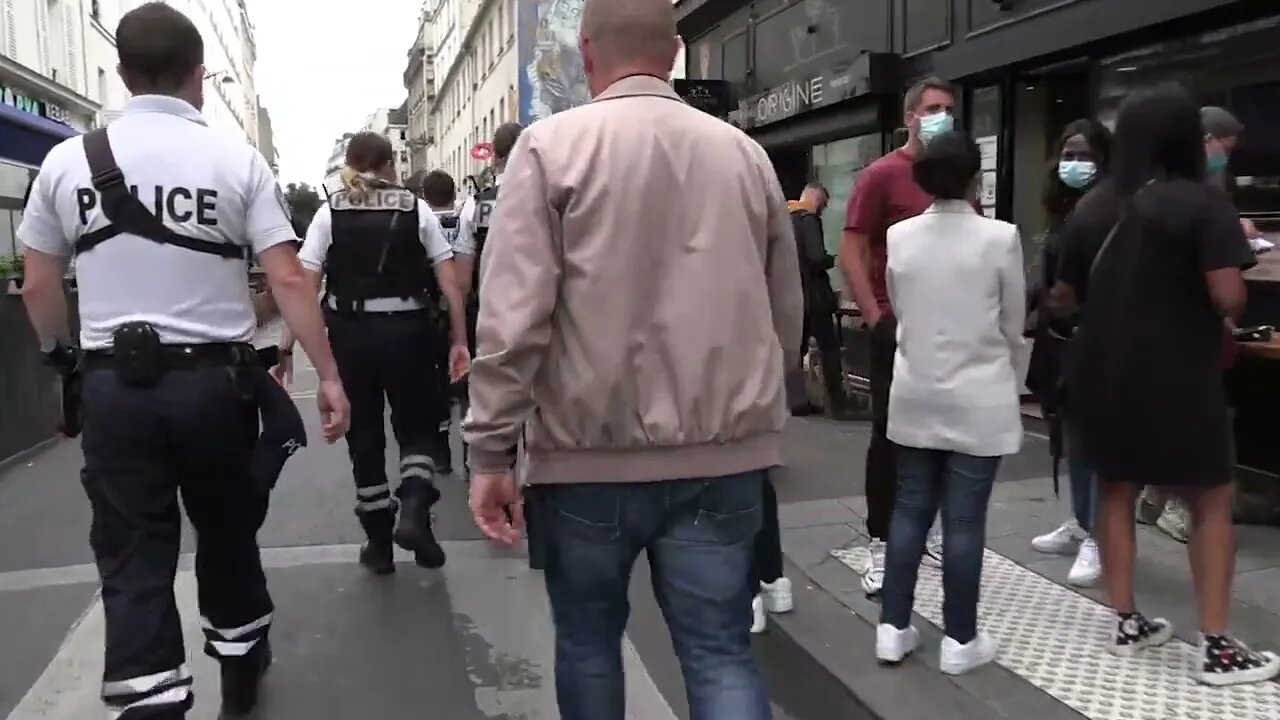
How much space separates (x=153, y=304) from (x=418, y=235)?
2.09 meters

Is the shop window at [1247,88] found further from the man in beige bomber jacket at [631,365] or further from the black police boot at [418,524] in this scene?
the man in beige bomber jacket at [631,365]

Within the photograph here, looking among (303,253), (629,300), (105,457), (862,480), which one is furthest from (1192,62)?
(105,457)

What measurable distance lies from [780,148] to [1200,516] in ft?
33.2

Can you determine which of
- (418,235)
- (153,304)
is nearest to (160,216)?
(153,304)

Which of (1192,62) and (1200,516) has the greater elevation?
(1192,62)

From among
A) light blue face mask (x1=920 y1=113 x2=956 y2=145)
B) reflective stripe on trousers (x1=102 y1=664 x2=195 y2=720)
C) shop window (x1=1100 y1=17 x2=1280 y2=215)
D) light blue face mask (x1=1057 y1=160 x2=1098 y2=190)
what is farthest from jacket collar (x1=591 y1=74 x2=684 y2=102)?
shop window (x1=1100 y1=17 x2=1280 y2=215)

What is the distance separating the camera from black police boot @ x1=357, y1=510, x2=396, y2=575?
5094mm

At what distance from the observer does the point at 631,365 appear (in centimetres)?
229

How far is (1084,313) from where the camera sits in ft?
12.2

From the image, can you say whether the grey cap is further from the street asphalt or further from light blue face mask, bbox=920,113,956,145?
the street asphalt

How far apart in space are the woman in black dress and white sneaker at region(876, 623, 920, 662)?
0.87 metres

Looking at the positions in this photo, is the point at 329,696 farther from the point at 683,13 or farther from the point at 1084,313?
the point at 683,13

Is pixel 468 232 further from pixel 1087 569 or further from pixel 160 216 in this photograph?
pixel 1087 569

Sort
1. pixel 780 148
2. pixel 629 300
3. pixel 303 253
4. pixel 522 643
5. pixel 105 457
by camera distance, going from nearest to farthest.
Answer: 1. pixel 629 300
2. pixel 105 457
3. pixel 522 643
4. pixel 303 253
5. pixel 780 148
